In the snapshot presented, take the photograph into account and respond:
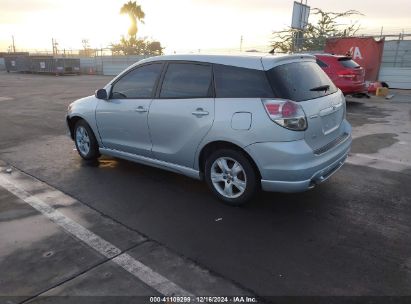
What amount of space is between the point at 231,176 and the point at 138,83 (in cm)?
193

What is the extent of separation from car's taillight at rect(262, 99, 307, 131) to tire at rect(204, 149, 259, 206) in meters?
0.58

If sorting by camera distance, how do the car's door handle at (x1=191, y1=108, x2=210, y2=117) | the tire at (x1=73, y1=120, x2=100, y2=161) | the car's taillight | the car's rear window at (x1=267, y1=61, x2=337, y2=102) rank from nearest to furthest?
the car's taillight, the car's rear window at (x1=267, y1=61, x2=337, y2=102), the car's door handle at (x1=191, y1=108, x2=210, y2=117), the tire at (x1=73, y1=120, x2=100, y2=161)

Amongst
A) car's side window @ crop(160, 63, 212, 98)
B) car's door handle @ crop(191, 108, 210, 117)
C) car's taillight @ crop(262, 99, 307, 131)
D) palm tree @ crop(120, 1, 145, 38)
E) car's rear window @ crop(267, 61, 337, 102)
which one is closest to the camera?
car's taillight @ crop(262, 99, 307, 131)

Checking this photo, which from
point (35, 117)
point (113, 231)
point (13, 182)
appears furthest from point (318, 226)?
point (35, 117)

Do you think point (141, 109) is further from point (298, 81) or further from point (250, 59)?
point (298, 81)

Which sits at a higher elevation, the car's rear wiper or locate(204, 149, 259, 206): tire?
the car's rear wiper

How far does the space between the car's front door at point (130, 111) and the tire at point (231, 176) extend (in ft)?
3.55

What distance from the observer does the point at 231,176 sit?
4375 millimetres

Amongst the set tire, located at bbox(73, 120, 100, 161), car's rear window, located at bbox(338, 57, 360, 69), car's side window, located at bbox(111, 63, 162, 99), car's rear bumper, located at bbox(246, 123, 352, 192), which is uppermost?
car's rear window, located at bbox(338, 57, 360, 69)

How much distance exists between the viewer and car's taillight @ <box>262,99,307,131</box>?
3.87m

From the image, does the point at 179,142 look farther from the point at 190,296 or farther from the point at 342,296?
the point at 342,296

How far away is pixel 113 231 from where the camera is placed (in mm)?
3926

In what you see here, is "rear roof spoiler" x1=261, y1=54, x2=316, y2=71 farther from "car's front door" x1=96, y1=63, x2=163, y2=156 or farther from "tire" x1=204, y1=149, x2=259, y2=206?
"car's front door" x1=96, y1=63, x2=163, y2=156

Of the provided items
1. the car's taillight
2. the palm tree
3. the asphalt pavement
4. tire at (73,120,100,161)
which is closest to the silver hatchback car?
the car's taillight
